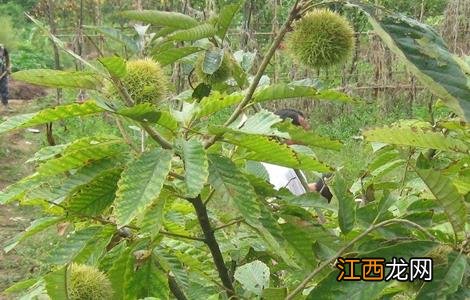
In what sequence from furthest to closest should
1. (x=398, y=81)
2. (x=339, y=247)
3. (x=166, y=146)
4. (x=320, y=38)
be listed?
(x=398, y=81) < (x=320, y=38) < (x=339, y=247) < (x=166, y=146)

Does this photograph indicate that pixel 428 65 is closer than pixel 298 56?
Yes

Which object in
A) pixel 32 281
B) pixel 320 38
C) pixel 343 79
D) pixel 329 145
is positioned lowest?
pixel 343 79

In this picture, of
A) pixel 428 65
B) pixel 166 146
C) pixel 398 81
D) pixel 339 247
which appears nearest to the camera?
pixel 428 65

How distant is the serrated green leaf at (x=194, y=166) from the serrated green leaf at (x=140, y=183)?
3 cm

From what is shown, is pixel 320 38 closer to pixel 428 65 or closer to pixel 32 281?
pixel 428 65

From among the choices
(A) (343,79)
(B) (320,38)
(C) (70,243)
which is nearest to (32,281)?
(C) (70,243)

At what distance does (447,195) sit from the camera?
3.16 feet

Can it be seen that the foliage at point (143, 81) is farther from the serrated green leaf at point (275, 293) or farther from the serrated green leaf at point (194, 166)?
the serrated green leaf at point (275, 293)

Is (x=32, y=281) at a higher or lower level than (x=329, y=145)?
lower

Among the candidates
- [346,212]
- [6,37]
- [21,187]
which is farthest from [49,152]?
[6,37]

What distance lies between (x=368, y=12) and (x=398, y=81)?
6.90 meters

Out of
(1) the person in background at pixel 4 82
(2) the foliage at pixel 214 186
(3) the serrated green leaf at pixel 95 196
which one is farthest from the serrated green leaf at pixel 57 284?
(1) the person in background at pixel 4 82

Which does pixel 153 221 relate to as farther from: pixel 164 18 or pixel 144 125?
pixel 164 18

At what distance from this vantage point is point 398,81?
7.64m
